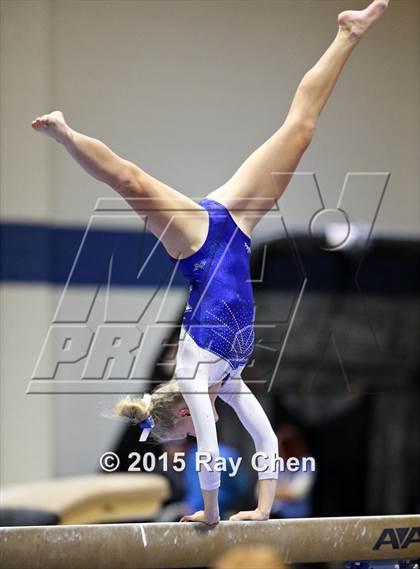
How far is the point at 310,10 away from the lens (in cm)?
563

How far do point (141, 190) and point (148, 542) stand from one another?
1370 millimetres

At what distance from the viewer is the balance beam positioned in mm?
3949

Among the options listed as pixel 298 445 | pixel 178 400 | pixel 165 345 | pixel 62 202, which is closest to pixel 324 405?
pixel 298 445

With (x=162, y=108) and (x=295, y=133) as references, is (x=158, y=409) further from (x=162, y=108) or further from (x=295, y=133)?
(x=162, y=108)

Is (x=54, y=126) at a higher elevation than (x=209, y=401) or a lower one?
higher

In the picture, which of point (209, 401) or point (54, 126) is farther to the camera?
point (209, 401)

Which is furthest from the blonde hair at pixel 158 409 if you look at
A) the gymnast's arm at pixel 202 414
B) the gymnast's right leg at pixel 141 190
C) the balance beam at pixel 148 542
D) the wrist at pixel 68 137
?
the wrist at pixel 68 137

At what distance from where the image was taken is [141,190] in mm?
3797

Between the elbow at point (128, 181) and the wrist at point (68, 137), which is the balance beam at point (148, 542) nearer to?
the elbow at point (128, 181)

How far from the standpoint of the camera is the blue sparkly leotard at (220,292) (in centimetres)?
388

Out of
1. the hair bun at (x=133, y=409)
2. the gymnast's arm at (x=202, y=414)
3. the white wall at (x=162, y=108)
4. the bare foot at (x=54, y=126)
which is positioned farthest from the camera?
the white wall at (x=162, y=108)

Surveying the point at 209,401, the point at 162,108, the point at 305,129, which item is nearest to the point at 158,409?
the point at 209,401

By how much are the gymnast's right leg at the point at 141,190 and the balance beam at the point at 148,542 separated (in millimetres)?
1082

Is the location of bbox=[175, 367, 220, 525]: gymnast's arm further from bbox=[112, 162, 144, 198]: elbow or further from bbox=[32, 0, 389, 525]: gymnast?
bbox=[112, 162, 144, 198]: elbow
